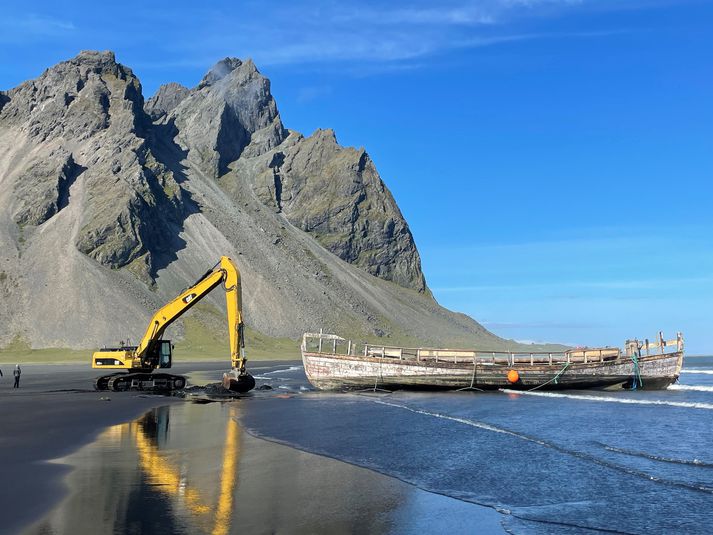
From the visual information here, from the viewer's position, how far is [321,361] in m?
53.9

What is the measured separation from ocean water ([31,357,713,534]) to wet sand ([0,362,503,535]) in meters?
0.07

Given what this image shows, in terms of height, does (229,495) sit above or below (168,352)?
below

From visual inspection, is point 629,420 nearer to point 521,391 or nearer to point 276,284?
point 521,391

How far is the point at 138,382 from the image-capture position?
52125 millimetres

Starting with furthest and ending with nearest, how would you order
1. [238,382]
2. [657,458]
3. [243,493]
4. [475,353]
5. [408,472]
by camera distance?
[475,353] → [238,382] → [657,458] → [408,472] → [243,493]

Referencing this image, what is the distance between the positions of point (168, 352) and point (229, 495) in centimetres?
3976

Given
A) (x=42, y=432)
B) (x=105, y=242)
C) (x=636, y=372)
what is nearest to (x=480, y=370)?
(x=636, y=372)

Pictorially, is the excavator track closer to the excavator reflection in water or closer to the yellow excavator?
the yellow excavator

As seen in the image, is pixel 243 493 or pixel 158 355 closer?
pixel 243 493

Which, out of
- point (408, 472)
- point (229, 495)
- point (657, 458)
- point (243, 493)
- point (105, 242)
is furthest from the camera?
point (105, 242)

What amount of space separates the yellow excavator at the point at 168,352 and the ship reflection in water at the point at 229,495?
21676 mm

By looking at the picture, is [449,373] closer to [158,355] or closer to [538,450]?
[158,355]

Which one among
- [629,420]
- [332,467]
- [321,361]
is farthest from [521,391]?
[332,467]

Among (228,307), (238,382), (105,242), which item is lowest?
(238,382)
